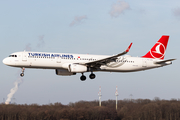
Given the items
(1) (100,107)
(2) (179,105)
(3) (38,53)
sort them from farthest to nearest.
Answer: (1) (100,107)
(2) (179,105)
(3) (38,53)

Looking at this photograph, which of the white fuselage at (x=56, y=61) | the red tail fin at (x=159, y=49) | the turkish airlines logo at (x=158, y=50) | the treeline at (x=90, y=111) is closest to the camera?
the white fuselage at (x=56, y=61)

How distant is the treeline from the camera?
96625 mm

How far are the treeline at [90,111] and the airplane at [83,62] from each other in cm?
4176

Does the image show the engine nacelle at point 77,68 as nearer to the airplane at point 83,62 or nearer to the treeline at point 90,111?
the airplane at point 83,62

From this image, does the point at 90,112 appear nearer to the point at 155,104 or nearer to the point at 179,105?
the point at 155,104

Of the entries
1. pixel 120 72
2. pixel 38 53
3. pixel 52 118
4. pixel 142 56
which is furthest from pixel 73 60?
pixel 52 118

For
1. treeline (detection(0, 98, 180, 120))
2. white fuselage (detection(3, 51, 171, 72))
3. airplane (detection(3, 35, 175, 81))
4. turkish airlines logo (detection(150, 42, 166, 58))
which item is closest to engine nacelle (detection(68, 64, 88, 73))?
airplane (detection(3, 35, 175, 81))

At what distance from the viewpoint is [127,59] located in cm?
5559

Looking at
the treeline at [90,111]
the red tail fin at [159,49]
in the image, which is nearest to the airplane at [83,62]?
the red tail fin at [159,49]

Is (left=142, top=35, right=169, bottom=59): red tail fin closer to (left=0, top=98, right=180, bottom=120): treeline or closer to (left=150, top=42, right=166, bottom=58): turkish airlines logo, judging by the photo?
(left=150, top=42, right=166, bottom=58): turkish airlines logo

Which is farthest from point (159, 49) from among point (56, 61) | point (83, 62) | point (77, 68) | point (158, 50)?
Result: point (56, 61)

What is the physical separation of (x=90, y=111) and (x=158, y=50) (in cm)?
5032

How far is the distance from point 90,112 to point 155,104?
22963 millimetres

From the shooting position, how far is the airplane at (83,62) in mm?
48719
